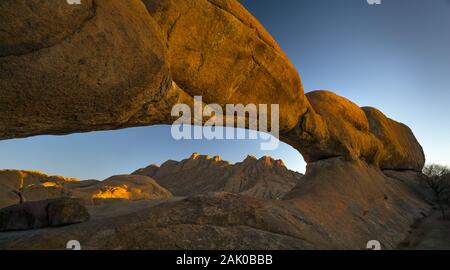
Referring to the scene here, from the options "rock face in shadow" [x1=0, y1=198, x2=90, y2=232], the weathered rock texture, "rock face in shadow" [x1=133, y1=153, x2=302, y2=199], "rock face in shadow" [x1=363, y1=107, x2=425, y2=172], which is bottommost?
"rock face in shadow" [x1=133, y1=153, x2=302, y2=199]

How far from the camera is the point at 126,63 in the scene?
23.0 feet

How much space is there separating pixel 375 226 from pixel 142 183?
130 feet

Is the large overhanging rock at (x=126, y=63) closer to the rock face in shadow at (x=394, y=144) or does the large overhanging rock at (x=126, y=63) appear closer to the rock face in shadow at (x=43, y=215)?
the rock face in shadow at (x=43, y=215)

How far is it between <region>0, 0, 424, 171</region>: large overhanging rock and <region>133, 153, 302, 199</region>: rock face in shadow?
191ft

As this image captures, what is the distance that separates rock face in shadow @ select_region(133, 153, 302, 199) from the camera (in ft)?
245

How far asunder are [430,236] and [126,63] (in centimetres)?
1511

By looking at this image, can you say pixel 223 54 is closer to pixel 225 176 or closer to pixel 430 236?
pixel 430 236

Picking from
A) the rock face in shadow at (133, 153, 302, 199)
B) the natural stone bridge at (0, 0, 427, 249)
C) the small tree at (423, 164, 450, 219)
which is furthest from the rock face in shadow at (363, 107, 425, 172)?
the rock face in shadow at (133, 153, 302, 199)

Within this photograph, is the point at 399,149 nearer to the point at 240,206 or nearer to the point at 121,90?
the point at 240,206

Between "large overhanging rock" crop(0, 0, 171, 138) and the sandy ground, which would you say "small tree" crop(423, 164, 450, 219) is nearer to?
the sandy ground

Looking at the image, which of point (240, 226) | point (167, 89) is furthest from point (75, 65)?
point (240, 226)

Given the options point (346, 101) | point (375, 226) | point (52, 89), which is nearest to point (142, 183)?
point (346, 101)

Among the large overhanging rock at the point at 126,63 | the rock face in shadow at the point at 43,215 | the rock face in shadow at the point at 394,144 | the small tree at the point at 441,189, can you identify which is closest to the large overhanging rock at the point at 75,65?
the large overhanging rock at the point at 126,63

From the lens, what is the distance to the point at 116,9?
6.98m
